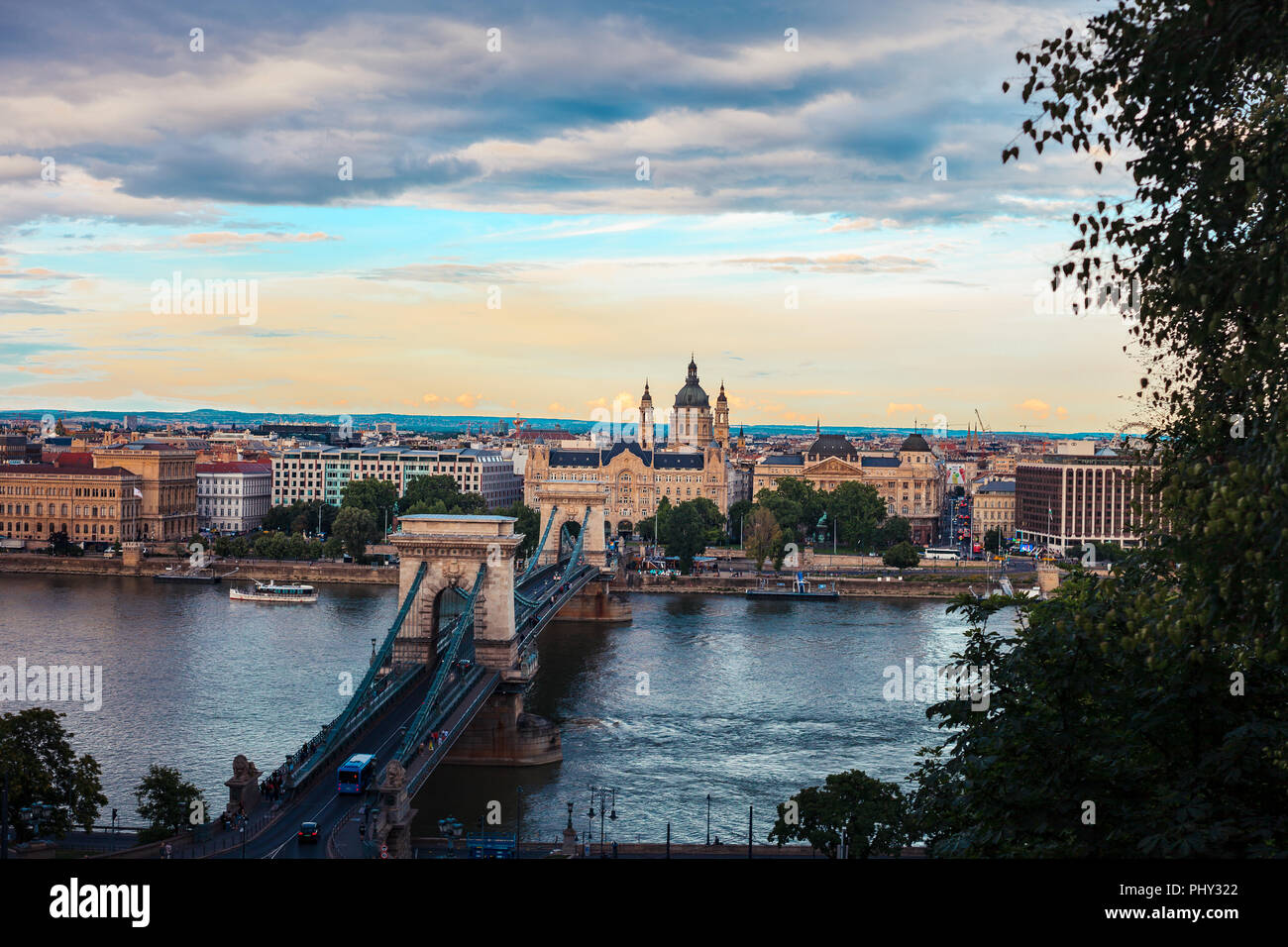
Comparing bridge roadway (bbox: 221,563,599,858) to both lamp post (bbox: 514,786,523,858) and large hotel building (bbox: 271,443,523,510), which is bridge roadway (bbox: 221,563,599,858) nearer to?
lamp post (bbox: 514,786,523,858)

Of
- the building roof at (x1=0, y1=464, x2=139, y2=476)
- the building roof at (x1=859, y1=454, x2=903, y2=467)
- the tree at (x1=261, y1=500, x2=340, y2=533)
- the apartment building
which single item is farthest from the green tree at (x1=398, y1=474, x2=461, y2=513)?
the building roof at (x1=859, y1=454, x2=903, y2=467)

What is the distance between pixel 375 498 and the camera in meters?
66.8

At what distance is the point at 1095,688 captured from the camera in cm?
825

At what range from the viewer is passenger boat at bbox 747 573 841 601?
173 feet

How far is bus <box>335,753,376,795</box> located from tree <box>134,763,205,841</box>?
71.6 inches

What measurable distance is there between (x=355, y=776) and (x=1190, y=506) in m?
14.5

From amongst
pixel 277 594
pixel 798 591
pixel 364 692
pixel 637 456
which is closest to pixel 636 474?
pixel 637 456

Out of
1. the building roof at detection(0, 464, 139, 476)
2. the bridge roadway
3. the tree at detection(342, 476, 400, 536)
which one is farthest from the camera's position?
the tree at detection(342, 476, 400, 536)

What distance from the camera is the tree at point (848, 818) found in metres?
15.8

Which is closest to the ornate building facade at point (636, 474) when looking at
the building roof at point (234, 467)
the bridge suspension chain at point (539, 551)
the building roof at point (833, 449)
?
the building roof at point (833, 449)

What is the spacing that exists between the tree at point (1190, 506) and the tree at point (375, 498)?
58984mm

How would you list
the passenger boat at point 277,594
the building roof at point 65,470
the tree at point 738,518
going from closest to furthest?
the passenger boat at point 277,594
the building roof at point 65,470
the tree at point 738,518

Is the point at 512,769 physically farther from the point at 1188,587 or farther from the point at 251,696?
the point at 1188,587

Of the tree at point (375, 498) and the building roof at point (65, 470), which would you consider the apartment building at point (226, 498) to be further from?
the tree at point (375, 498)
